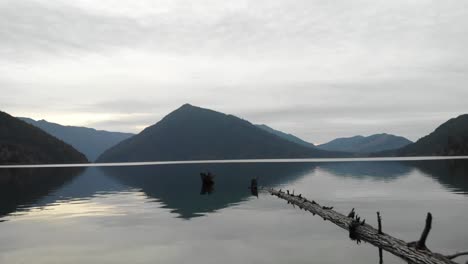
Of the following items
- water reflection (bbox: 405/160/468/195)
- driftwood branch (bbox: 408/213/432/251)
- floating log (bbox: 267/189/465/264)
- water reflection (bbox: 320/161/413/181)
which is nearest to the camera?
floating log (bbox: 267/189/465/264)

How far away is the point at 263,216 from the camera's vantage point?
3812 cm

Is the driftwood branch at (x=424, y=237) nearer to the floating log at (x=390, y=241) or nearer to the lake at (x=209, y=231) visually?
the floating log at (x=390, y=241)

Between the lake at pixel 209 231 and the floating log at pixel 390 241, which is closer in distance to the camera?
the floating log at pixel 390 241

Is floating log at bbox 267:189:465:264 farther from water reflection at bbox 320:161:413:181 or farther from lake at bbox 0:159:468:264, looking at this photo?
water reflection at bbox 320:161:413:181

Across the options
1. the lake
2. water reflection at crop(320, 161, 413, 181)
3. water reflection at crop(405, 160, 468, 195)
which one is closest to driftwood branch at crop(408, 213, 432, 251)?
the lake

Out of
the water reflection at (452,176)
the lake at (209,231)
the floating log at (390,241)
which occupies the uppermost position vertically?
the water reflection at (452,176)

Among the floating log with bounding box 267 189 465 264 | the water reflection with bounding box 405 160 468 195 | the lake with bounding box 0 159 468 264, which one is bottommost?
the lake with bounding box 0 159 468 264

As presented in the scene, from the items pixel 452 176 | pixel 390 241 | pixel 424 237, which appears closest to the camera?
pixel 424 237

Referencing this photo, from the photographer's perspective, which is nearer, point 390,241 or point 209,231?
point 390,241

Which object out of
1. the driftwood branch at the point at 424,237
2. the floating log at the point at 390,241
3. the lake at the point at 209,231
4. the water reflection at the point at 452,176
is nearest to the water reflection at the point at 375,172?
the water reflection at the point at 452,176

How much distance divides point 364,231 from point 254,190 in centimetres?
4097

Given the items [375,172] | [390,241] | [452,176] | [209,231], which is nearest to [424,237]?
[390,241]

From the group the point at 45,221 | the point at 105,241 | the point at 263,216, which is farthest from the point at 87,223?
the point at 263,216

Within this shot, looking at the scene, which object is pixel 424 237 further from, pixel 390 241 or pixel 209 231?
pixel 209 231
